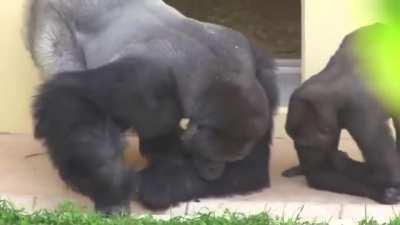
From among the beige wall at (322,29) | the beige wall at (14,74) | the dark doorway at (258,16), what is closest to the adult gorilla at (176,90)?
the beige wall at (14,74)

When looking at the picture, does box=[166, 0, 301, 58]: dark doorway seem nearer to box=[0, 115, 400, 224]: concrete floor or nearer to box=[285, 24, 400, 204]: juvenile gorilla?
box=[0, 115, 400, 224]: concrete floor

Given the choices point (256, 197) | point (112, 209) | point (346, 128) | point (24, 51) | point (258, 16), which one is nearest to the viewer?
point (112, 209)

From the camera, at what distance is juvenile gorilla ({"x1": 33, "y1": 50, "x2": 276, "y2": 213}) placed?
3.01 m

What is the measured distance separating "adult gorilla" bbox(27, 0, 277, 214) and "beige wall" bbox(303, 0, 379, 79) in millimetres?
580

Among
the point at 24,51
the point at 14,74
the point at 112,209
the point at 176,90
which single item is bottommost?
the point at 112,209

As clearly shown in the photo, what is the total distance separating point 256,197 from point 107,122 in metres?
0.80

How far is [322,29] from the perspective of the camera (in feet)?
13.0

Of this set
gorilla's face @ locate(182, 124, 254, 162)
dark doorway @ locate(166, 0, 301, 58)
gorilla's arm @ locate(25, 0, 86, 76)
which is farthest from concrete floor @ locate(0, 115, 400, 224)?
dark doorway @ locate(166, 0, 301, 58)

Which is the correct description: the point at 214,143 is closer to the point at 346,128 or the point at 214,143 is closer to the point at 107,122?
the point at 107,122

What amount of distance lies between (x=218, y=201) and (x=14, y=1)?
1563 millimetres

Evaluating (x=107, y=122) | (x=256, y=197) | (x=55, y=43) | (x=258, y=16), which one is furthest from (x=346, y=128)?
(x=258, y=16)

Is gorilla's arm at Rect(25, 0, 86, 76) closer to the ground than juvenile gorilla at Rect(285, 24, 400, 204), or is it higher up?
higher up

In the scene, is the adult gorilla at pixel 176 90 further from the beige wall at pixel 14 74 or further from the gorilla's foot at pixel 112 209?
the beige wall at pixel 14 74

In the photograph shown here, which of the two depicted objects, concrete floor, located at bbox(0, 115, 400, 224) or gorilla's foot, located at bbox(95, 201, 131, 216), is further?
concrete floor, located at bbox(0, 115, 400, 224)
